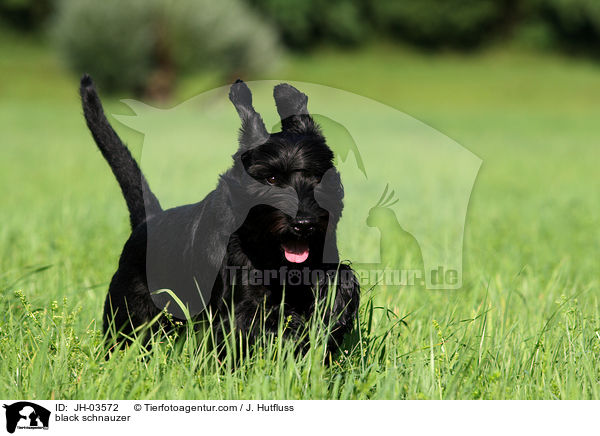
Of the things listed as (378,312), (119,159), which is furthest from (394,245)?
(119,159)

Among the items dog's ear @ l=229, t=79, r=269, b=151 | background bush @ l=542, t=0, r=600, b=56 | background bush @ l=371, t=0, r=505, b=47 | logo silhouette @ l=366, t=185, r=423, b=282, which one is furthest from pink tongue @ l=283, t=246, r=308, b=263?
background bush @ l=371, t=0, r=505, b=47

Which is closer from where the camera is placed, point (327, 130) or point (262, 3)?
point (327, 130)

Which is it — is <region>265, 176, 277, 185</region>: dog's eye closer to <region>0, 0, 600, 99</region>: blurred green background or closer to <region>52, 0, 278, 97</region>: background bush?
<region>0, 0, 600, 99</region>: blurred green background


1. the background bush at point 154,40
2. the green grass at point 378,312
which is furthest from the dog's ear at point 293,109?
the background bush at point 154,40

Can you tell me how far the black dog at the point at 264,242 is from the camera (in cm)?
254

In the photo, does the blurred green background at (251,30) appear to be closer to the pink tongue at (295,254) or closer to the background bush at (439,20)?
the background bush at (439,20)

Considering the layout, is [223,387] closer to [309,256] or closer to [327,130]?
[309,256]

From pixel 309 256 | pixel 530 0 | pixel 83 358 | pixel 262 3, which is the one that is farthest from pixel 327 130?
pixel 530 0

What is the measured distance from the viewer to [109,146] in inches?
135

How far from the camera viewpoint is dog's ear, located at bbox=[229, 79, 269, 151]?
252cm
